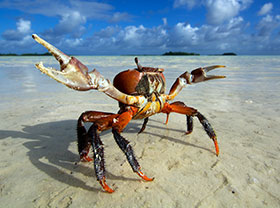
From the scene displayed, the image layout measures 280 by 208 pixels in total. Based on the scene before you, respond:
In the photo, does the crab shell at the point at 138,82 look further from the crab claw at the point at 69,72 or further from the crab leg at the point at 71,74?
the crab claw at the point at 69,72

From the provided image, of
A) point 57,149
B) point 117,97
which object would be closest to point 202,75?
point 117,97

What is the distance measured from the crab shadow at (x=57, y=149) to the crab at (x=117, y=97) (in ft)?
0.90

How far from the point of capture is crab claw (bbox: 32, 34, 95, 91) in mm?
2329

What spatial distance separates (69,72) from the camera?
246cm

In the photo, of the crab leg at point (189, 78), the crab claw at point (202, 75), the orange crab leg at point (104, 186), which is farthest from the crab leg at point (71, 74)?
the crab claw at point (202, 75)

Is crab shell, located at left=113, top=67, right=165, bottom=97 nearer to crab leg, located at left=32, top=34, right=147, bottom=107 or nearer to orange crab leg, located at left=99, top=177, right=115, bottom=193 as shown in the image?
crab leg, located at left=32, top=34, right=147, bottom=107

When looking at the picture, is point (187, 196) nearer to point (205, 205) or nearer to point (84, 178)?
point (205, 205)

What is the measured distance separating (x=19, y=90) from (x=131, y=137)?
7.17 metres

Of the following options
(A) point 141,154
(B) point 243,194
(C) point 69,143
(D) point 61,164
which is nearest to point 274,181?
(B) point 243,194

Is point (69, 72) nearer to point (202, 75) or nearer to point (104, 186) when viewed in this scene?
point (104, 186)

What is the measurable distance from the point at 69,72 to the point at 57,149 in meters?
1.98

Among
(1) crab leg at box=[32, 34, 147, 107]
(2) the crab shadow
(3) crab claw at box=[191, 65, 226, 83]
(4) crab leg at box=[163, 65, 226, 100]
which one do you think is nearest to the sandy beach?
(2) the crab shadow

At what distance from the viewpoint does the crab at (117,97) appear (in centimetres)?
247

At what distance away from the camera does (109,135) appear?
458 centimetres
